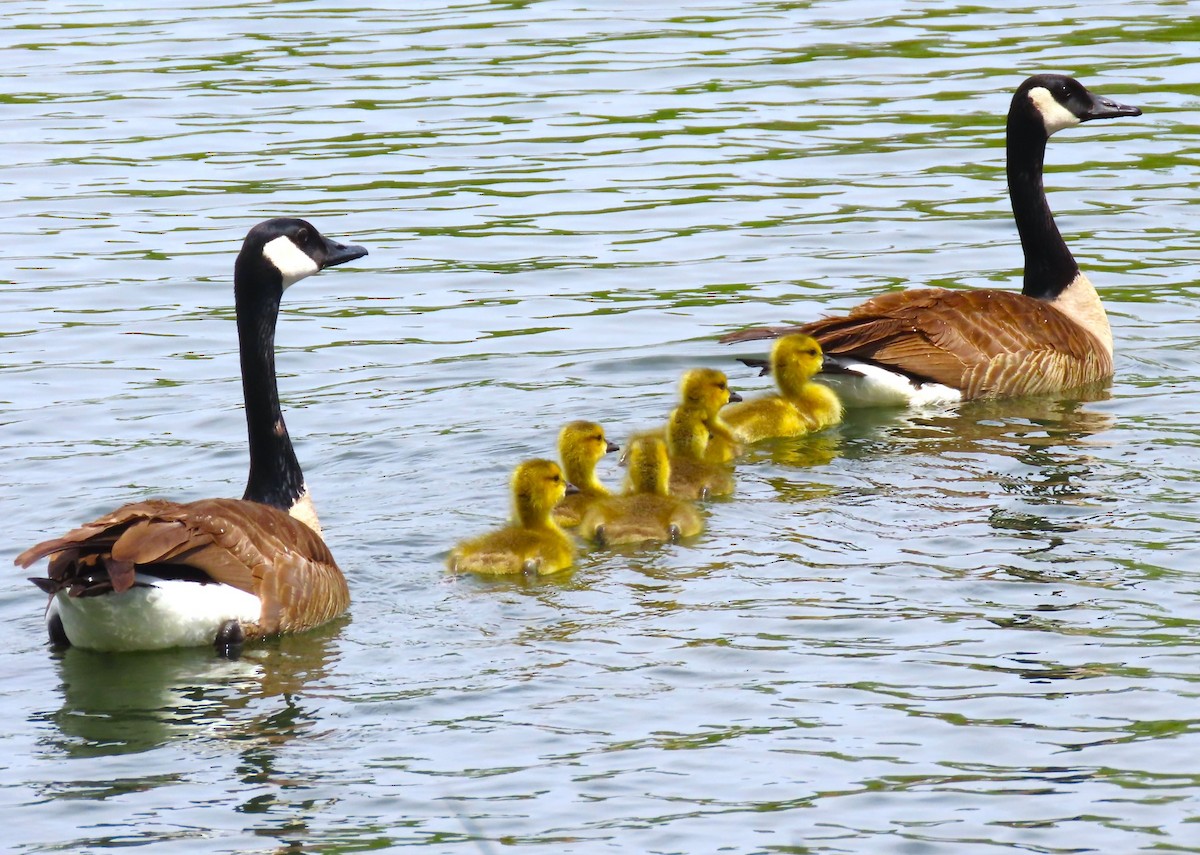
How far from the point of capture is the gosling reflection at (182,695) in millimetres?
7844

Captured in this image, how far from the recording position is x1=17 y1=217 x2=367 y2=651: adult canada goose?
8.14 meters

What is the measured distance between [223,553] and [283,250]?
189 centimetres

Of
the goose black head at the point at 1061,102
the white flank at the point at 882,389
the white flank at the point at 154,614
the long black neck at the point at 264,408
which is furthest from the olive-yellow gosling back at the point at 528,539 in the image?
the goose black head at the point at 1061,102

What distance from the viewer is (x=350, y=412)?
1286cm

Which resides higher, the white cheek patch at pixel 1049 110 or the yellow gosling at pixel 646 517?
the white cheek patch at pixel 1049 110

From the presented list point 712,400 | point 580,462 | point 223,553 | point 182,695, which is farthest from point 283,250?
point 712,400

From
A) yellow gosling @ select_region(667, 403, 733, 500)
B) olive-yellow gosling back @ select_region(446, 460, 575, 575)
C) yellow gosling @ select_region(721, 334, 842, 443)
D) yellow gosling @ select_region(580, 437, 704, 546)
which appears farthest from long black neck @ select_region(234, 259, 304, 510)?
yellow gosling @ select_region(721, 334, 842, 443)

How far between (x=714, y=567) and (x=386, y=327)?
5756 mm

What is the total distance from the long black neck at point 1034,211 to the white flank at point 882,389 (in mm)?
1511

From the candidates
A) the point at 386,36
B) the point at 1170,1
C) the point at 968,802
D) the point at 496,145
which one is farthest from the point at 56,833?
the point at 1170,1

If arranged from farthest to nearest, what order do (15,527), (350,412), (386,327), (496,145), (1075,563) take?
(496,145), (386,327), (350,412), (15,527), (1075,563)

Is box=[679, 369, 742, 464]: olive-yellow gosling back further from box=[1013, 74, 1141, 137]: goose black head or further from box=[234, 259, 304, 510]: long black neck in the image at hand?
box=[1013, 74, 1141, 137]: goose black head

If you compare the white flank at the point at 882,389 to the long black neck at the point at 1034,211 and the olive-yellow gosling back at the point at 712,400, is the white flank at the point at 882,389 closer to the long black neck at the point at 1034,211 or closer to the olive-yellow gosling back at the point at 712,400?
the olive-yellow gosling back at the point at 712,400

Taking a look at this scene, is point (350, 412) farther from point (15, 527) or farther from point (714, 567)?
point (714, 567)
